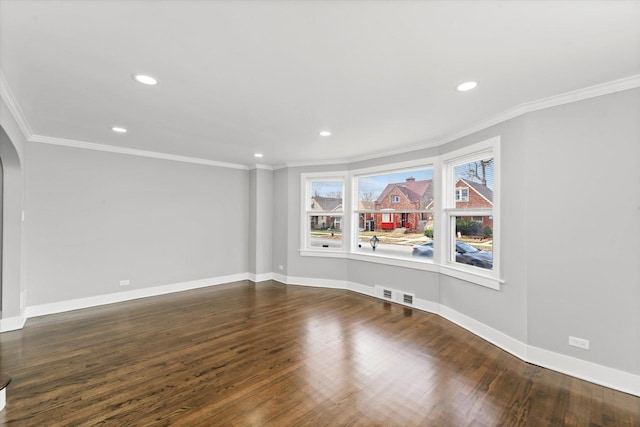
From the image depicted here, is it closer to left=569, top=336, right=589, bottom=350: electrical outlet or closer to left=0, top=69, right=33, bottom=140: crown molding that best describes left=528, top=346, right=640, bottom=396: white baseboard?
left=569, top=336, right=589, bottom=350: electrical outlet

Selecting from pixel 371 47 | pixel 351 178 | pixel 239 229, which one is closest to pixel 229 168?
pixel 239 229

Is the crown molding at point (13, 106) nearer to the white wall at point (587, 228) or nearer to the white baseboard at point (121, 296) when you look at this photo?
the white baseboard at point (121, 296)

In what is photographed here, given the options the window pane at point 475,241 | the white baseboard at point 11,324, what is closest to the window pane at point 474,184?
the window pane at point 475,241

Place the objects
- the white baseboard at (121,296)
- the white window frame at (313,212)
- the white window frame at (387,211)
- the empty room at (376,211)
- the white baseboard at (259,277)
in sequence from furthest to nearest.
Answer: the white baseboard at (259,277), the white window frame at (313,212), the white window frame at (387,211), the white baseboard at (121,296), the empty room at (376,211)

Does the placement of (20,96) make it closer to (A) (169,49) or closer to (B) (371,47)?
(A) (169,49)

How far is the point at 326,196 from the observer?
18.8 feet

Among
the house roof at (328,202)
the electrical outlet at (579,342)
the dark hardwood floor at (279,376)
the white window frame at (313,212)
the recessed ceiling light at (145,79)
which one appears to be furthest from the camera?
the house roof at (328,202)

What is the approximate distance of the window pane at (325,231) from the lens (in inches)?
221

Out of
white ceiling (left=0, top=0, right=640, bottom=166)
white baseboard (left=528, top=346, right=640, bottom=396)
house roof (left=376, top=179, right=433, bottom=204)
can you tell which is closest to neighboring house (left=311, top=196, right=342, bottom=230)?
house roof (left=376, top=179, right=433, bottom=204)

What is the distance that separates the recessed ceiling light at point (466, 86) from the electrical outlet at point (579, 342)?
252cm

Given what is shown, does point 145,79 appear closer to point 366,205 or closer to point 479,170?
point 479,170

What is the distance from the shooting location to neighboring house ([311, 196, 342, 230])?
18.4 feet

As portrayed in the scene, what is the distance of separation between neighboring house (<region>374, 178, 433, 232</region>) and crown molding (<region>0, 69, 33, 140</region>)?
15.7ft

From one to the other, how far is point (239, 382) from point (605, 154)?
3847mm
